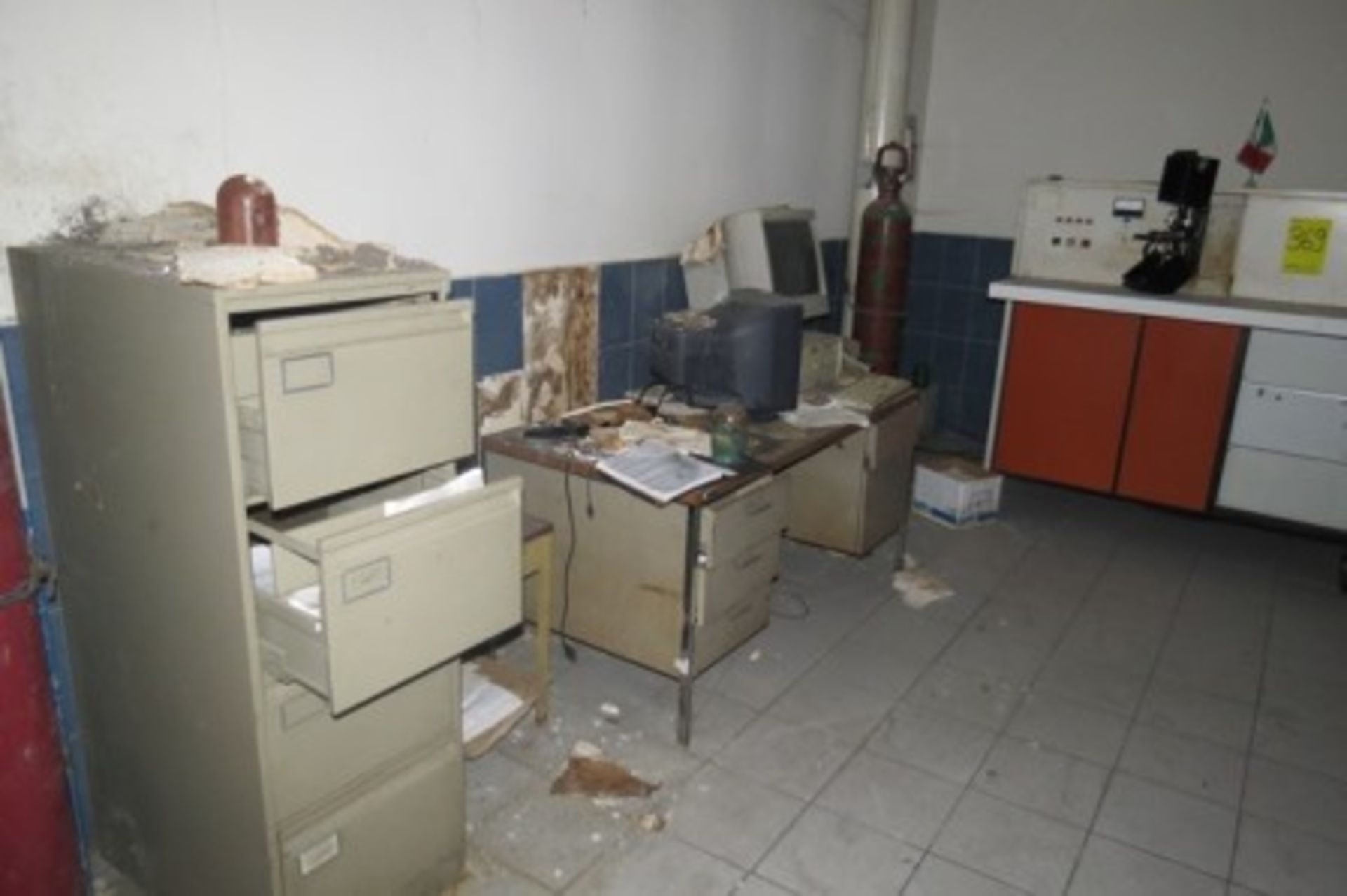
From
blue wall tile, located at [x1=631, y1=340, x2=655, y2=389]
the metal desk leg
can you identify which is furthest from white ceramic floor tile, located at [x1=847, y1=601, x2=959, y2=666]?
blue wall tile, located at [x1=631, y1=340, x2=655, y2=389]

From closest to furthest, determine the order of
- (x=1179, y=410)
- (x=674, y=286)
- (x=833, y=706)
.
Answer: (x=833, y=706), (x=674, y=286), (x=1179, y=410)

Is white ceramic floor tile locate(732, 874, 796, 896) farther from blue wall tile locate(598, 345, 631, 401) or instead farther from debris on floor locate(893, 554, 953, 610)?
blue wall tile locate(598, 345, 631, 401)

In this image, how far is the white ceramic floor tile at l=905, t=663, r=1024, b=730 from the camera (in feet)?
9.71

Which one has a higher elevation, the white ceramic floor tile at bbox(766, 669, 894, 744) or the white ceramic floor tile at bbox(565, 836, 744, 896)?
the white ceramic floor tile at bbox(766, 669, 894, 744)

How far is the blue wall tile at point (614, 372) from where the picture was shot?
348 cm

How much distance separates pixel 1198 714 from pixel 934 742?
900 mm

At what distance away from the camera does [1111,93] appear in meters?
4.79

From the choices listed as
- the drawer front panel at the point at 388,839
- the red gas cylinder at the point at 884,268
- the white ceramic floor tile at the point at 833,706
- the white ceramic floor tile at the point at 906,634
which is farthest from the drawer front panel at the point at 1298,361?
the drawer front panel at the point at 388,839

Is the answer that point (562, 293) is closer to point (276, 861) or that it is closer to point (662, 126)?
point (662, 126)

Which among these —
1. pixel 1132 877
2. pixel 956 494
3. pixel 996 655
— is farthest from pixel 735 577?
pixel 956 494

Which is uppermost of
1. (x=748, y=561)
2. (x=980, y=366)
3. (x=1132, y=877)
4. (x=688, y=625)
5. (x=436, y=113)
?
A: (x=436, y=113)

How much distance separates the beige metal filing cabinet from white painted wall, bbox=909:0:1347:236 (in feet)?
13.6

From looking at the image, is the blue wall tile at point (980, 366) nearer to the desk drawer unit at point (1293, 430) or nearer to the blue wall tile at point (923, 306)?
the blue wall tile at point (923, 306)

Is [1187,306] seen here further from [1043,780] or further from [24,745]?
[24,745]
